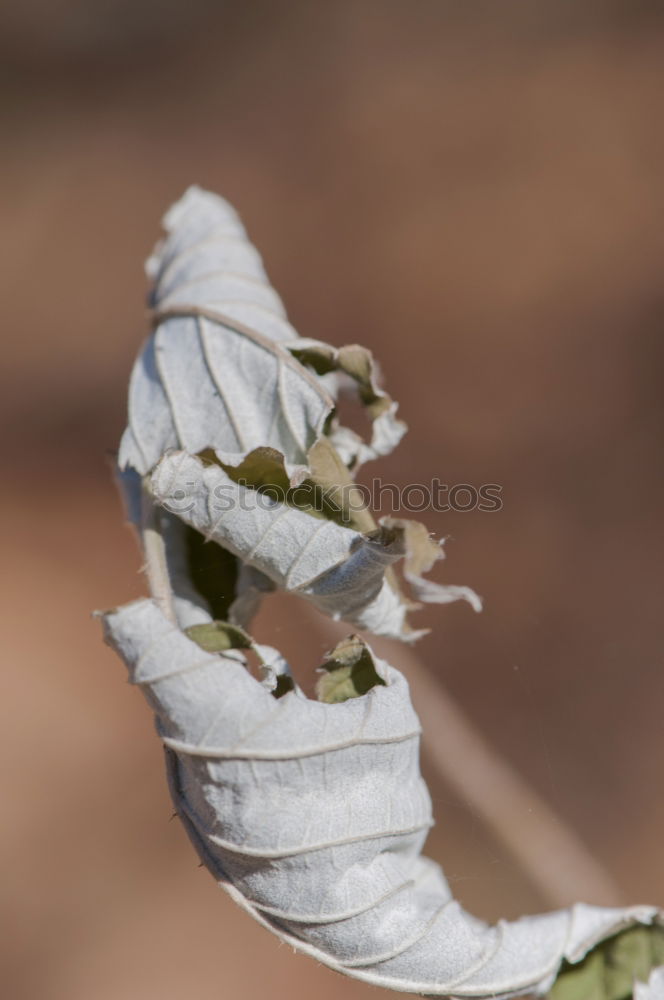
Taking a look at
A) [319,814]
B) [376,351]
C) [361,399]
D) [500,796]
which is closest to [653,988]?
[319,814]

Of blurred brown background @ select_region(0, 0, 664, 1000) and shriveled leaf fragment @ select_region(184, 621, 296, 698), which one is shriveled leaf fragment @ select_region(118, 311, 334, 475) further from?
blurred brown background @ select_region(0, 0, 664, 1000)

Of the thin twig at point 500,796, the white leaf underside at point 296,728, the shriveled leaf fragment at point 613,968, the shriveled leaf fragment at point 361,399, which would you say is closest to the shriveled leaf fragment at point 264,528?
the white leaf underside at point 296,728

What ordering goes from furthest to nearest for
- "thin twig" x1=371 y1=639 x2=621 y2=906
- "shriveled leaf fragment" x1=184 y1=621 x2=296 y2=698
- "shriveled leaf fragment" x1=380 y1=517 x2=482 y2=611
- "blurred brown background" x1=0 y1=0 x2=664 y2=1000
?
"blurred brown background" x1=0 y1=0 x2=664 y2=1000, "thin twig" x1=371 y1=639 x2=621 y2=906, "shriveled leaf fragment" x1=184 y1=621 x2=296 y2=698, "shriveled leaf fragment" x1=380 y1=517 x2=482 y2=611

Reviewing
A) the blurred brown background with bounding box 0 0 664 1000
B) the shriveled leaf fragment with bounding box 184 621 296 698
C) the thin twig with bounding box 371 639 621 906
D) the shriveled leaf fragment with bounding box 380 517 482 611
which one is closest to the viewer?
the shriveled leaf fragment with bounding box 380 517 482 611

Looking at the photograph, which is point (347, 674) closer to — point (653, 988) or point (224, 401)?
point (224, 401)

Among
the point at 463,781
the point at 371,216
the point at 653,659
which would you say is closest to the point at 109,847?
the point at 463,781

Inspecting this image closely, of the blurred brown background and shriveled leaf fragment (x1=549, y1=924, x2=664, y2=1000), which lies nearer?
shriveled leaf fragment (x1=549, y1=924, x2=664, y2=1000)

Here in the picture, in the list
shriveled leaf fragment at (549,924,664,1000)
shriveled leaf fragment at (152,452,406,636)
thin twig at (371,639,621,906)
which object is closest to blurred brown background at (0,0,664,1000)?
thin twig at (371,639,621,906)
